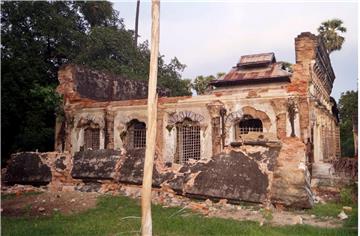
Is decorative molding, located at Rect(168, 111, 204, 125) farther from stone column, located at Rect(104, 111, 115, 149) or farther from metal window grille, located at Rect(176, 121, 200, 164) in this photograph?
stone column, located at Rect(104, 111, 115, 149)

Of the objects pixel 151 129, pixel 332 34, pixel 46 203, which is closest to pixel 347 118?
pixel 332 34

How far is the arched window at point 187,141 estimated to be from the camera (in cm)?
1783

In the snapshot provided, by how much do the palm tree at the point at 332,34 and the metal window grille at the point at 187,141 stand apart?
50.9 ft

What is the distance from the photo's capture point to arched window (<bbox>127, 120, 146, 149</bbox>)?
1959 cm

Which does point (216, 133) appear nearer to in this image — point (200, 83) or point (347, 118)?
point (347, 118)

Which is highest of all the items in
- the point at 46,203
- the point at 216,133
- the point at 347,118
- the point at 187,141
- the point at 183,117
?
the point at 347,118

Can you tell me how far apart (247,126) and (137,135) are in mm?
5520

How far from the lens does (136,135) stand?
1983cm

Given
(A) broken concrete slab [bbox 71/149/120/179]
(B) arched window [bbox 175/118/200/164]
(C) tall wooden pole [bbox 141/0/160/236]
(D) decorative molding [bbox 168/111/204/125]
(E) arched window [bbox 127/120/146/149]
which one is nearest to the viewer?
(C) tall wooden pole [bbox 141/0/160/236]

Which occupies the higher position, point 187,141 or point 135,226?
point 187,141

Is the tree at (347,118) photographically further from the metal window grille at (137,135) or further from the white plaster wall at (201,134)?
the metal window grille at (137,135)

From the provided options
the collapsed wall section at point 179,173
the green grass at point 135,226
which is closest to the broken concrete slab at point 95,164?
the collapsed wall section at point 179,173

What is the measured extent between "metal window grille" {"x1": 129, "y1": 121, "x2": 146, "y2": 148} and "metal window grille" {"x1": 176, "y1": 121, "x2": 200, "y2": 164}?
7.52 feet

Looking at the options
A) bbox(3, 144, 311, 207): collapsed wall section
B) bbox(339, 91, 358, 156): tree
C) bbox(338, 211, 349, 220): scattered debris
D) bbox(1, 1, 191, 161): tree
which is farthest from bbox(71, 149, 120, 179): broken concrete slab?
bbox(339, 91, 358, 156): tree
